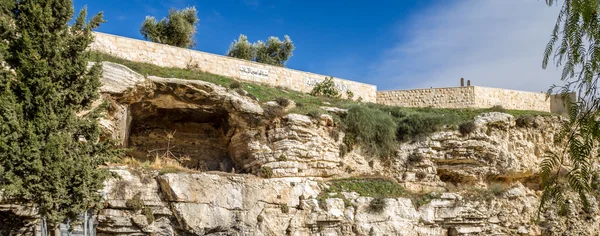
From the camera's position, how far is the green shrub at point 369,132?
21.5 metres

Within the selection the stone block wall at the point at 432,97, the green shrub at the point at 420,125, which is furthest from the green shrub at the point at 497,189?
the stone block wall at the point at 432,97

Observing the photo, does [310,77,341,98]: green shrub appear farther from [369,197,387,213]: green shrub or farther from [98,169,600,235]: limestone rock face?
[369,197,387,213]: green shrub

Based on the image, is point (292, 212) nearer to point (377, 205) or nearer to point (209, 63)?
point (377, 205)

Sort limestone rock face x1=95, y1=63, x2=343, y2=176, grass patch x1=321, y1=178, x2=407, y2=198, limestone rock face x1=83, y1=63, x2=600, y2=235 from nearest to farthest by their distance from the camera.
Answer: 1. limestone rock face x1=83, y1=63, x2=600, y2=235
2. limestone rock face x1=95, y1=63, x2=343, y2=176
3. grass patch x1=321, y1=178, x2=407, y2=198

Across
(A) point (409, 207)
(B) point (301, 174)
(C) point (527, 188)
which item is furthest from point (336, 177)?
(C) point (527, 188)

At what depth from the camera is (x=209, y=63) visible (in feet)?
81.8

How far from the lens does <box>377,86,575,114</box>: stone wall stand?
30.2 m

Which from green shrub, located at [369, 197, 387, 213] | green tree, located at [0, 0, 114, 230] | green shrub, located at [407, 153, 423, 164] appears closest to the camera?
green tree, located at [0, 0, 114, 230]

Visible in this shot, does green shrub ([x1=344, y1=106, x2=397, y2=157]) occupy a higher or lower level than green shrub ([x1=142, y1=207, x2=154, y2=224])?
higher

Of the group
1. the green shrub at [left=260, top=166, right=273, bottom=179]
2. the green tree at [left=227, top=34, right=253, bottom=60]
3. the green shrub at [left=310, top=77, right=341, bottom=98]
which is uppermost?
the green tree at [left=227, top=34, right=253, bottom=60]

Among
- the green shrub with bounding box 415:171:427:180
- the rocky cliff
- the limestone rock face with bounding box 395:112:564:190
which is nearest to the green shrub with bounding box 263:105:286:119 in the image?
the rocky cliff

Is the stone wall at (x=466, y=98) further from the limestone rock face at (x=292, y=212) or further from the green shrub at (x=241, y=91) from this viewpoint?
the green shrub at (x=241, y=91)

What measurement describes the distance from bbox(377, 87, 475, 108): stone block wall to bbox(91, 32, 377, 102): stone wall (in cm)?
195

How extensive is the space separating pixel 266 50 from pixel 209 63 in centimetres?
1224
